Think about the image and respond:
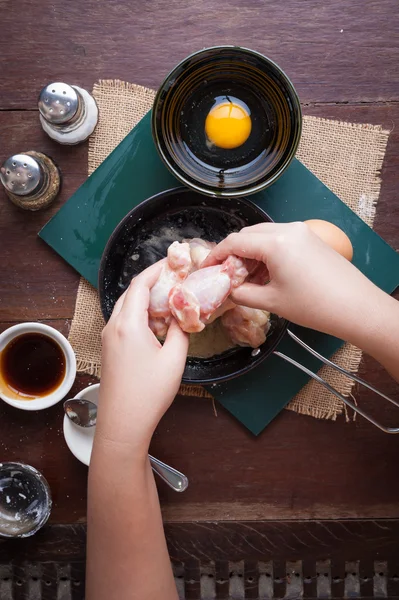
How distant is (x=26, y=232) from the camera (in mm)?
1412

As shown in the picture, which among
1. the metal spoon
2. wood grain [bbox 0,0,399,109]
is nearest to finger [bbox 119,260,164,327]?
the metal spoon

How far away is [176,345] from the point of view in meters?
1.05

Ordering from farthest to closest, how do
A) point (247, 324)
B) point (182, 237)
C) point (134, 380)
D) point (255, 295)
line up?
point (182, 237) < point (247, 324) < point (255, 295) < point (134, 380)

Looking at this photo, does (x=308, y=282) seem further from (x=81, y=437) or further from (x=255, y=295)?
(x=81, y=437)

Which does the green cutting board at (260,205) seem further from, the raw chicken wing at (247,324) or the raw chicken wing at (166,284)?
the raw chicken wing at (166,284)

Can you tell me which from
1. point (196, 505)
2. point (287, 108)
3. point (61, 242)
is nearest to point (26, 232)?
point (61, 242)

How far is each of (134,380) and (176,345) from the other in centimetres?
10

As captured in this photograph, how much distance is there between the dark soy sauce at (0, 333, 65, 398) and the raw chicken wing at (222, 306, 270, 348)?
1.34 feet

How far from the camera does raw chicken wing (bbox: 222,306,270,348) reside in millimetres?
1261

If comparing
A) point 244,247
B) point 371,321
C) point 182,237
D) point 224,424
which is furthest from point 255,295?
point 224,424

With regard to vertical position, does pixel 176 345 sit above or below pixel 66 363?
above

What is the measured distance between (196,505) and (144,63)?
105 cm

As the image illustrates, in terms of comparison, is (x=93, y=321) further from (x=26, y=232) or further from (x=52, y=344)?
(x=26, y=232)

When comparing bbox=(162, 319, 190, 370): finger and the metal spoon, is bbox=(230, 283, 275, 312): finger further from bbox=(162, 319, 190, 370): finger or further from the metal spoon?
the metal spoon
